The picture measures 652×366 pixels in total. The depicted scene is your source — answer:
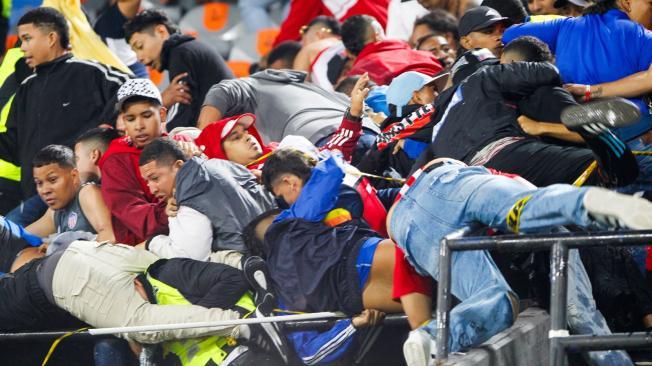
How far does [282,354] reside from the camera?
255 inches

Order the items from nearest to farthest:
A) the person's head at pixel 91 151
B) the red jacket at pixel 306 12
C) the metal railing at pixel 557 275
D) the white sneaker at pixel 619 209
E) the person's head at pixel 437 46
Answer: the metal railing at pixel 557 275 → the white sneaker at pixel 619 209 → the person's head at pixel 91 151 → the person's head at pixel 437 46 → the red jacket at pixel 306 12

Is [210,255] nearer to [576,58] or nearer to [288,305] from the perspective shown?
[288,305]

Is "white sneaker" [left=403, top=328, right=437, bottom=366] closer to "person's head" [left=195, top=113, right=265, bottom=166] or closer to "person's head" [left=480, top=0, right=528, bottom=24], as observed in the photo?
"person's head" [left=195, top=113, right=265, bottom=166]

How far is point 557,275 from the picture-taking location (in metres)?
4.62

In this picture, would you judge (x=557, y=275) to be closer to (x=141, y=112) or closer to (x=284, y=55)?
(x=141, y=112)

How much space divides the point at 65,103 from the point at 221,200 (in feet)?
8.83

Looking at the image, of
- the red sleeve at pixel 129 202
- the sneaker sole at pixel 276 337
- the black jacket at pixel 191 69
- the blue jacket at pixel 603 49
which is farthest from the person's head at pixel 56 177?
the blue jacket at pixel 603 49

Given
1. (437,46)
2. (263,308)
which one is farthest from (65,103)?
(263,308)

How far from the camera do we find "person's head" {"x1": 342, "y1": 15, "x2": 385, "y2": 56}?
9406mm

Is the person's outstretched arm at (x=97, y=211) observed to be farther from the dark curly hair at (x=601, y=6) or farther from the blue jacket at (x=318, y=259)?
the dark curly hair at (x=601, y=6)

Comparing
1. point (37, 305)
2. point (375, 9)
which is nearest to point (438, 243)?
point (37, 305)

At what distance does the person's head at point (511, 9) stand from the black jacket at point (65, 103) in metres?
2.72

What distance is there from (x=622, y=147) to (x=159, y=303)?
104 inches

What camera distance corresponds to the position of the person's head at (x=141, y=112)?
7902 mm
